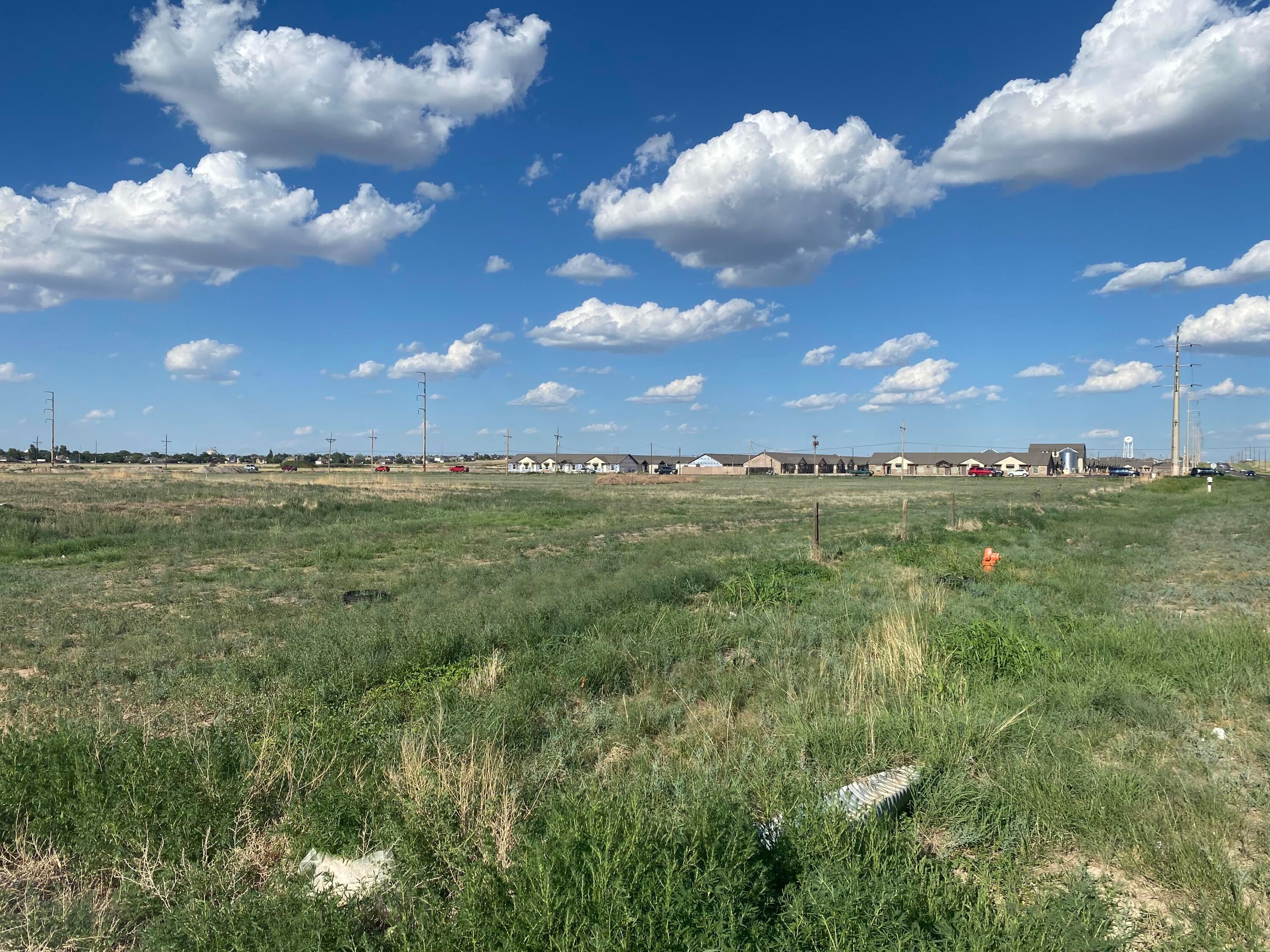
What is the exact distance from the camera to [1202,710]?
6.61 metres

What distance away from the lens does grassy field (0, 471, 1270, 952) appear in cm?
343

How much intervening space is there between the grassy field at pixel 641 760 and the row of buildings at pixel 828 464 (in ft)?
357

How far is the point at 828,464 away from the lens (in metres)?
155

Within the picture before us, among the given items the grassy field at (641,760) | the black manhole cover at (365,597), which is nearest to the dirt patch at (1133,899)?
the grassy field at (641,760)

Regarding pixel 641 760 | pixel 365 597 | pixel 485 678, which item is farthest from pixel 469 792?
pixel 365 597

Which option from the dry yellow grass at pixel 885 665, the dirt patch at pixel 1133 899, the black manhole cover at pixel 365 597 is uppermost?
the dry yellow grass at pixel 885 665

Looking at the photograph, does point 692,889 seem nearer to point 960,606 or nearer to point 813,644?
point 813,644

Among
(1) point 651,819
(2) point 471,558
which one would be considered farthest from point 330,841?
(2) point 471,558

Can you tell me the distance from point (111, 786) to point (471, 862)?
2450mm

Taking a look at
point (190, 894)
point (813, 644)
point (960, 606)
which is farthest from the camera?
point (960, 606)

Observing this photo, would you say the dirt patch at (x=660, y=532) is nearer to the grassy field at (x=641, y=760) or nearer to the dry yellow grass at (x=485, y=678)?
the grassy field at (x=641, y=760)

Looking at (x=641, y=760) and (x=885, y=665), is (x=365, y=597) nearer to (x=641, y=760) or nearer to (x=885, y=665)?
(x=641, y=760)

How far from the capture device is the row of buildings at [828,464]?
134750mm

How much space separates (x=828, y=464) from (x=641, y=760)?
155m
